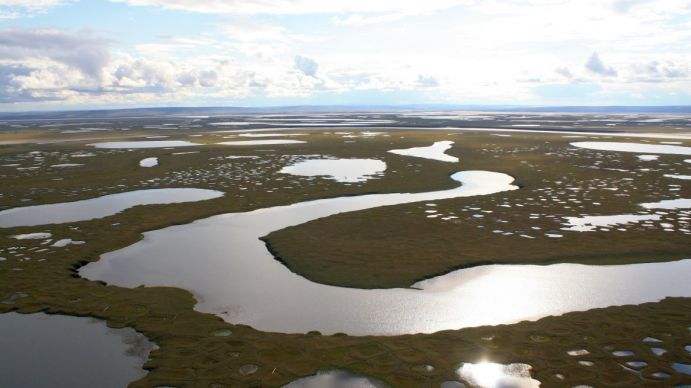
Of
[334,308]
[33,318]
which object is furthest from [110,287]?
[334,308]

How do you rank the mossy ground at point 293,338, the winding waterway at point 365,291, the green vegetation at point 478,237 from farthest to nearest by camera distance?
the green vegetation at point 478,237 → the winding waterway at point 365,291 → the mossy ground at point 293,338

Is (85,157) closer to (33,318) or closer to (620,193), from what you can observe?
(33,318)

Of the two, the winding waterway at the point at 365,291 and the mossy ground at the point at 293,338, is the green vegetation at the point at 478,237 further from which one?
the winding waterway at the point at 365,291

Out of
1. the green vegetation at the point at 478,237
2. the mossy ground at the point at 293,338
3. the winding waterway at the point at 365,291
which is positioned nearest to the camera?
the mossy ground at the point at 293,338

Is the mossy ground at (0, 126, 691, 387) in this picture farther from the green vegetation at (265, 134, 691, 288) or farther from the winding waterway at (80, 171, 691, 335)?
the winding waterway at (80, 171, 691, 335)

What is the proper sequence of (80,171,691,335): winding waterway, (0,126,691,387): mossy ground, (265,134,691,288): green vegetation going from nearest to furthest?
(0,126,691,387): mossy ground → (80,171,691,335): winding waterway → (265,134,691,288): green vegetation

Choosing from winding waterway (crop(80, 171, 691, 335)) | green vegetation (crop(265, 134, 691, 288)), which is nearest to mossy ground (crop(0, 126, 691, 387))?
green vegetation (crop(265, 134, 691, 288))

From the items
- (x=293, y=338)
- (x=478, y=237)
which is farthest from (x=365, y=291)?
(x=478, y=237)

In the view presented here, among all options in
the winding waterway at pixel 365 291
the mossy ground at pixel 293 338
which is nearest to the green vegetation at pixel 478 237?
the mossy ground at pixel 293 338

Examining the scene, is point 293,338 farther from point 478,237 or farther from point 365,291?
point 478,237

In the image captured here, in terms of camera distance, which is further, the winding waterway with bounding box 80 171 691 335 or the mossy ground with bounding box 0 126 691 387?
the winding waterway with bounding box 80 171 691 335

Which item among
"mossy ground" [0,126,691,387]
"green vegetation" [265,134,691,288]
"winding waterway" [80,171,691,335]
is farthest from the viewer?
"green vegetation" [265,134,691,288]
